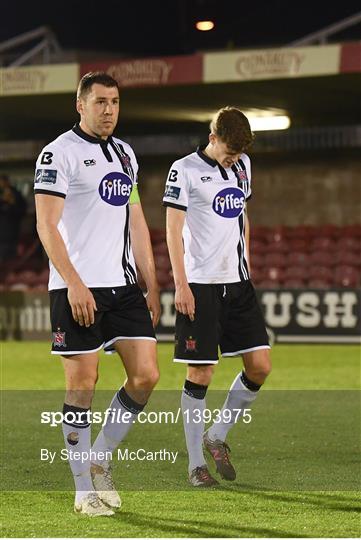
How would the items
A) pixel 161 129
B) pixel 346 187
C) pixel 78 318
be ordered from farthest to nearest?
pixel 161 129 < pixel 346 187 < pixel 78 318

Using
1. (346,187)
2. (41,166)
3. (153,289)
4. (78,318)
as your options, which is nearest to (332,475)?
(153,289)

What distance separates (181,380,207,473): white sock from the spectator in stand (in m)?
14.7

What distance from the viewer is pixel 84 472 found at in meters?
5.67

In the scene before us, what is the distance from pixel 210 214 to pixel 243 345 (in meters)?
0.77

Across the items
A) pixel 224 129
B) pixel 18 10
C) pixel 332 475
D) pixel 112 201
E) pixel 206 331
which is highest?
pixel 18 10

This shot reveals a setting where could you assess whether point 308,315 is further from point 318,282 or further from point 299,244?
point 299,244

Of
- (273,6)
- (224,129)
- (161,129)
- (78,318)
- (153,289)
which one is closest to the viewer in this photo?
(78,318)

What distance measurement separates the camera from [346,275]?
19297 millimetres

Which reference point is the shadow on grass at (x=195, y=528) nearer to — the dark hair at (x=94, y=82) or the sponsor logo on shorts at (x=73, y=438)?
the sponsor logo on shorts at (x=73, y=438)

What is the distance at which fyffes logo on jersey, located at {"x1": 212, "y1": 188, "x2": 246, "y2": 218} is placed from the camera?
6699 mm

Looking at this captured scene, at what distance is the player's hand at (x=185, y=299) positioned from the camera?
6492 millimetres

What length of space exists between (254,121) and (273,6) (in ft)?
48.1

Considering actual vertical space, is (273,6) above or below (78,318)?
above

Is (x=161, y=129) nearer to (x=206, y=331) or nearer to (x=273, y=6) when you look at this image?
(x=273, y=6)
